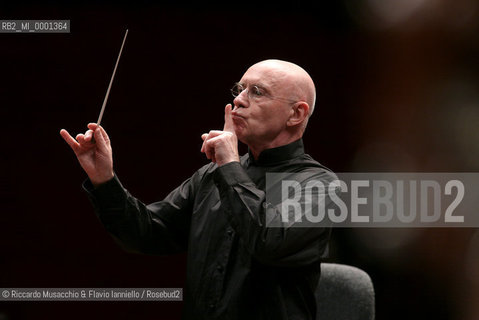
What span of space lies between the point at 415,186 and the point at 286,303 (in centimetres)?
36

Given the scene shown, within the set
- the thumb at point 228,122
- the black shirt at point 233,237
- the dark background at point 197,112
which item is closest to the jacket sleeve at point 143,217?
the black shirt at point 233,237

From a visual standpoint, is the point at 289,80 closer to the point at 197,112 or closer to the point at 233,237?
the point at 233,237

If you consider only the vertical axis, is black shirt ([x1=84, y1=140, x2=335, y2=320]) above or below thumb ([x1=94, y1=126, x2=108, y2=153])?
below

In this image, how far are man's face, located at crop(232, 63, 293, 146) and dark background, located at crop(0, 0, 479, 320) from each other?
294mm

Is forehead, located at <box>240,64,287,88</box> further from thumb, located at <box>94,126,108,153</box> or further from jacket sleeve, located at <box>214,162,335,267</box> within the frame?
thumb, located at <box>94,126,108,153</box>

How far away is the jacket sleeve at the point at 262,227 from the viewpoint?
4.05 feet

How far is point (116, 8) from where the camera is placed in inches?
65.7

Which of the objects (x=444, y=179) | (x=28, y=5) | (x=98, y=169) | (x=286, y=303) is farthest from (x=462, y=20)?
(x=28, y=5)

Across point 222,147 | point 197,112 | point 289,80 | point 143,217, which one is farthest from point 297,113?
point 197,112

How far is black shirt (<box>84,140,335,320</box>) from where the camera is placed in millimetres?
1253

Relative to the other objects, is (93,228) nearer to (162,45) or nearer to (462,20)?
(162,45)

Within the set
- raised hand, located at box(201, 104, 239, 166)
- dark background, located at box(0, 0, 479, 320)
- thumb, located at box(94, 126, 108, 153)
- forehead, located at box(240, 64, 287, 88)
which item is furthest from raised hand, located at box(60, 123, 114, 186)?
dark background, located at box(0, 0, 479, 320)

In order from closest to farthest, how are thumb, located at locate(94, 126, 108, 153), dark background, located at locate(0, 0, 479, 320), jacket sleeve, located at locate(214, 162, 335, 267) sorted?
jacket sleeve, located at locate(214, 162, 335, 267) < thumb, located at locate(94, 126, 108, 153) < dark background, located at locate(0, 0, 479, 320)

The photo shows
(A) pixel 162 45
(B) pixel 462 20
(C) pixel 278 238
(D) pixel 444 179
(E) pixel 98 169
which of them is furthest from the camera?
(A) pixel 162 45
